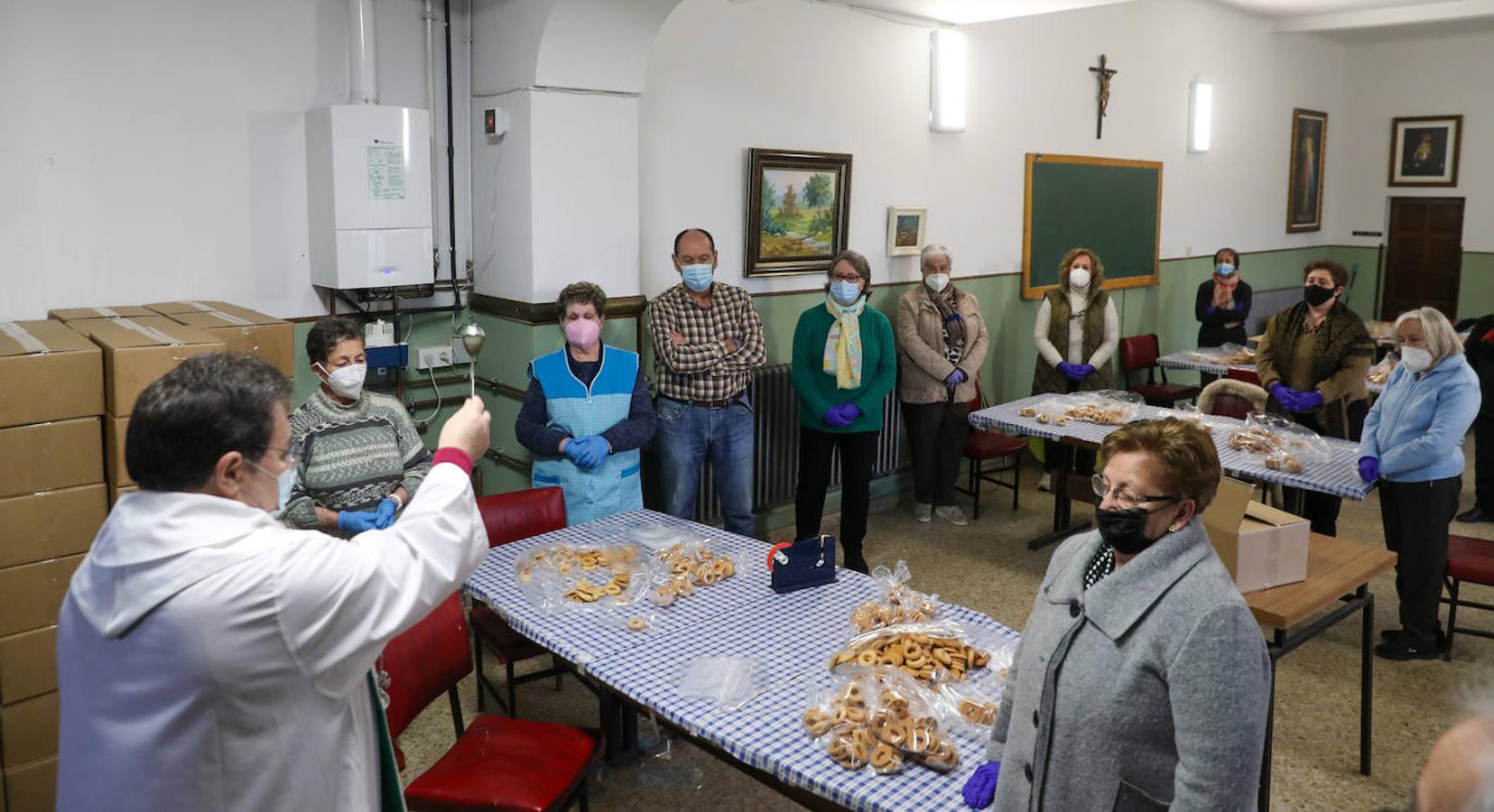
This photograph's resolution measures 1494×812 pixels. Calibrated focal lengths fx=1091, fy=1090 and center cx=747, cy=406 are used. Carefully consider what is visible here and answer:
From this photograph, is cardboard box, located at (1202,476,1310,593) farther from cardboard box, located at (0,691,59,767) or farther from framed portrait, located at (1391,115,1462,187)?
framed portrait, located at (1391,115,1462,187)

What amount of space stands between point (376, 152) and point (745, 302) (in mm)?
1720

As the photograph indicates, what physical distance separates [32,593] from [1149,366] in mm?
7161

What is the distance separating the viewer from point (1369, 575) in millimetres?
3570

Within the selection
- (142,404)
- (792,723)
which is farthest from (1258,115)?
(142,404)

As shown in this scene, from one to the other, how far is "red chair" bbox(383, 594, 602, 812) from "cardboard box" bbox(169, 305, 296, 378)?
1097 mm

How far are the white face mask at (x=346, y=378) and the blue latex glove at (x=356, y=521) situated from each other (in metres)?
0.40

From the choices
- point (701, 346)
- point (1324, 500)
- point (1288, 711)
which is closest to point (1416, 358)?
point (1324, 500)

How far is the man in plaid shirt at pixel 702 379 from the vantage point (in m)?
4.89

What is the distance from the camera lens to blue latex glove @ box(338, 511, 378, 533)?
357 cm

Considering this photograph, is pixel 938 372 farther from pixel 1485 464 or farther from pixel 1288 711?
pixel 1485 464

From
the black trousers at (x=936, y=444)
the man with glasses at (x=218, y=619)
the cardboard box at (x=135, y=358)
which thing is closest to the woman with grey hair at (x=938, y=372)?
the black trousers at (x=936, y=444)

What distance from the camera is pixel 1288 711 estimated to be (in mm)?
4160

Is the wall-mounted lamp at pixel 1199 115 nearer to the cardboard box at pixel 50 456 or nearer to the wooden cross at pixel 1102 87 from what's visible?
the wooden cross at pixel 1102 87

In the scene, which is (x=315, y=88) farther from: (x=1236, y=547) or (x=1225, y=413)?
(x=1225, y=413)
